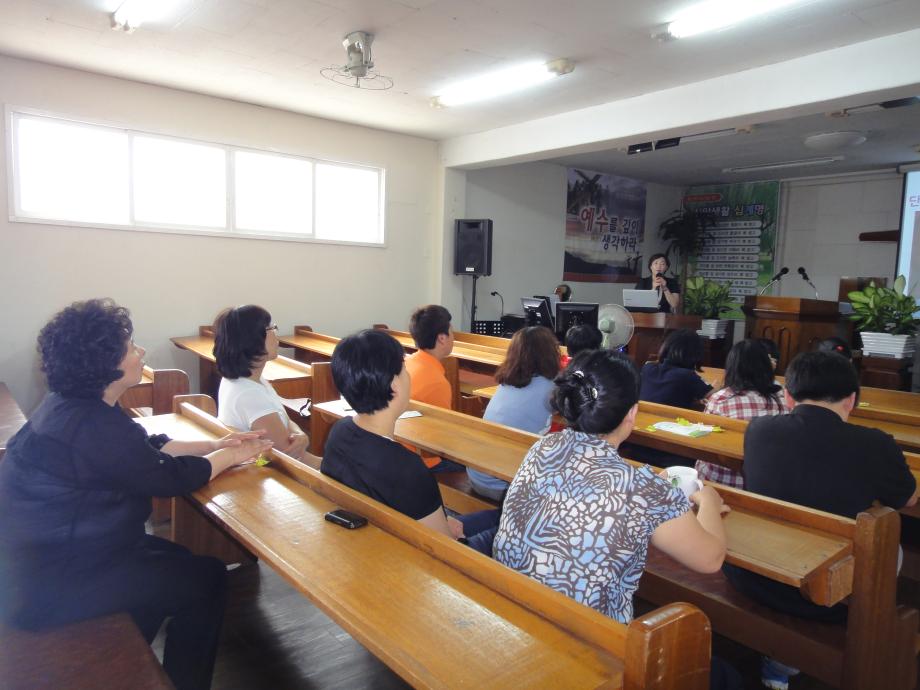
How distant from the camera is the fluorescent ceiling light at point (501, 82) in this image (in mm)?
4744

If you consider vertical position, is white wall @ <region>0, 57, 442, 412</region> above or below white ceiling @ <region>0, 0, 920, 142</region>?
below

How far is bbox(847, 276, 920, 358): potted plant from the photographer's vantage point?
5023 millimetres

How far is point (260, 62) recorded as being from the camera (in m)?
4.83

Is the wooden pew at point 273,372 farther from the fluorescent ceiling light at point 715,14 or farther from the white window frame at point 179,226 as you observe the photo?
the fluorescent ceiling light at point 715,14

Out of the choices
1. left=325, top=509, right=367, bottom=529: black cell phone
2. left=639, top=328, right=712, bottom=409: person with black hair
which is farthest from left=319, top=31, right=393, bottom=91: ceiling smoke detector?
left=325, top=509, right=367, bottom=529: black cell phone

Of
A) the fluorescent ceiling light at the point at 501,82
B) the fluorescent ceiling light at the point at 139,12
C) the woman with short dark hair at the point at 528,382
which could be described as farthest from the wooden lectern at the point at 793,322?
the fluorescent ceiling light at the point at 139,12

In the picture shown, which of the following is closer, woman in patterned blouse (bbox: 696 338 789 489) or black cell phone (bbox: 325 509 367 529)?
black cell phone (bbox: 325 509 367 529)

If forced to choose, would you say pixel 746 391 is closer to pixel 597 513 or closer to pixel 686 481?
pixel 686 481

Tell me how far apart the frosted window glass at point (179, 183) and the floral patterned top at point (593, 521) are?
5.46 meters

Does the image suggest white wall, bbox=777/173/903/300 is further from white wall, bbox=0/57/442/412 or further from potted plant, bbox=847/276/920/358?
white wall, bbox=0/57/442/412

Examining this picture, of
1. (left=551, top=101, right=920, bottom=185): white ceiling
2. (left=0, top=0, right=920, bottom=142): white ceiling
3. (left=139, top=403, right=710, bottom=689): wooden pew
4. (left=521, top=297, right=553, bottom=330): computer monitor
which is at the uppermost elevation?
(left=551, top=101, right=920, bottom=185): white ceiling

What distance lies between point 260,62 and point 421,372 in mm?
3184

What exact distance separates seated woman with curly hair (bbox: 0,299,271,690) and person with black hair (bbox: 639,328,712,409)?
7.96ft

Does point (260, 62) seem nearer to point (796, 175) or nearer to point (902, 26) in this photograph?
point (902, 26)
